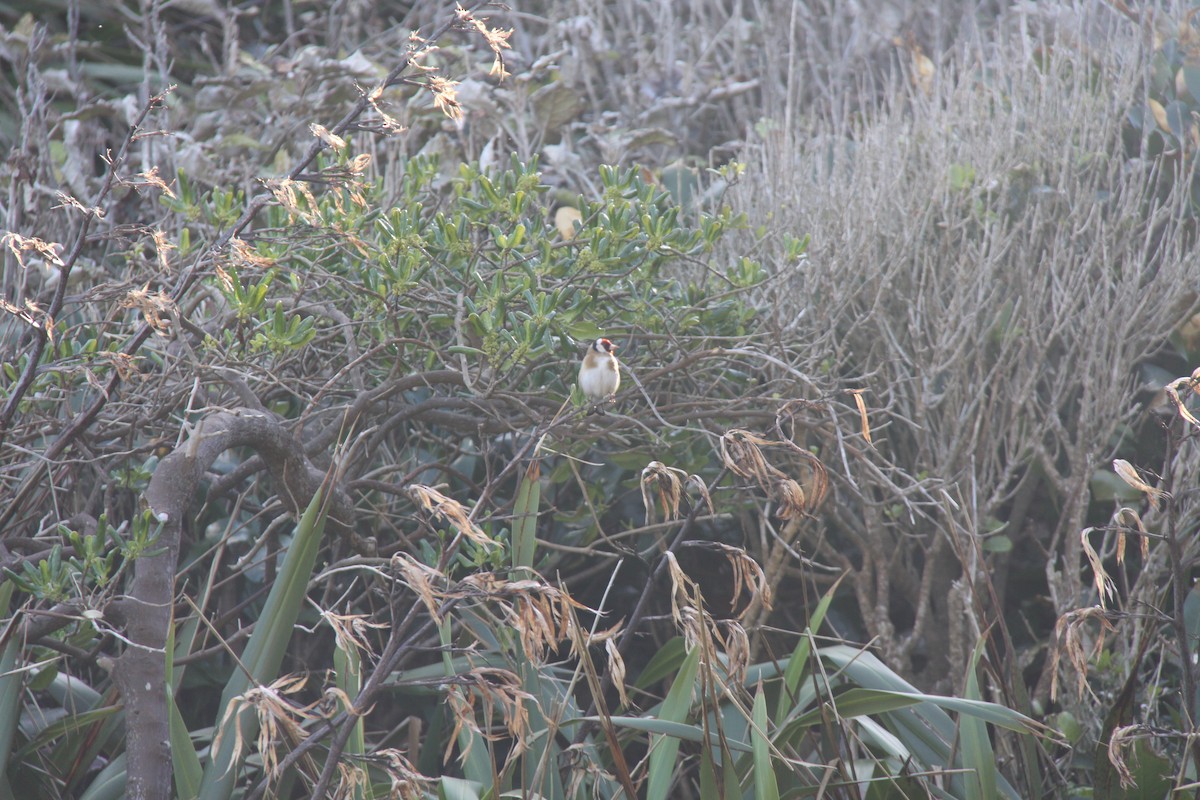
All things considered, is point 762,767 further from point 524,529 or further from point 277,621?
point 277,621

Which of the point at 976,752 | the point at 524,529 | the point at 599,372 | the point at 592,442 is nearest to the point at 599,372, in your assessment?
the point at 599,372

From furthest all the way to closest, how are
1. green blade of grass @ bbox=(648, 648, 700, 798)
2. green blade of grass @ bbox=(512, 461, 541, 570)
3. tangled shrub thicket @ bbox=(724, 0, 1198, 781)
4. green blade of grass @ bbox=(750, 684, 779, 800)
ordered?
tangled shrub thicket @ bbox=(724, 0, 1198, 781) → green blade of grass @ bbox=(512, 461, 541, 570) → green blade of grass @ bbox=(648, 648, 700, 798) → green blade of grass @ bbox=(750, 684, 779, 800)

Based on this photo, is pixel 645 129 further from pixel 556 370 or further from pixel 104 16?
pixel 104 16

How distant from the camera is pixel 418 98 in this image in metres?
4.60

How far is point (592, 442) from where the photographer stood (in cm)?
319

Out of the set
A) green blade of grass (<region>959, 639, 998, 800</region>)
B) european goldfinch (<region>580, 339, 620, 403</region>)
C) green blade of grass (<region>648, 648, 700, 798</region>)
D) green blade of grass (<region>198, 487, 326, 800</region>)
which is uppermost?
european goldfinch (<region>580, 339, 620, 403</region>)

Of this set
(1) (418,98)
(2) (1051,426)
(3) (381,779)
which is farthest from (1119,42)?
(3) (381,779)

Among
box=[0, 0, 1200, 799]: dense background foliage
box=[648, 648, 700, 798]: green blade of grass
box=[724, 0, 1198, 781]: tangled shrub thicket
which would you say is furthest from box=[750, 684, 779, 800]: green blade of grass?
box=[724, 0, 1198, 781]: tangled shrub thicket

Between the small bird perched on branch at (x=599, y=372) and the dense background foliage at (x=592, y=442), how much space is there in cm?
9

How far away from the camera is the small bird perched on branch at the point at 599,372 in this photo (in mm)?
2879

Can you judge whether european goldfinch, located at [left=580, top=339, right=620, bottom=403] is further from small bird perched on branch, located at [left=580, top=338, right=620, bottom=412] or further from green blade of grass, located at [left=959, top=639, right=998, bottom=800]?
green blade of grass, located at [left=959, top=639, right=998, bottom=800]

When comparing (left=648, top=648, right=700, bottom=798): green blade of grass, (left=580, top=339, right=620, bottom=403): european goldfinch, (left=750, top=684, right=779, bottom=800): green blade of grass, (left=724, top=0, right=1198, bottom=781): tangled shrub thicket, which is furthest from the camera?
(left=724, top=0, right=1198, bottom=781): tangled shrub thicket

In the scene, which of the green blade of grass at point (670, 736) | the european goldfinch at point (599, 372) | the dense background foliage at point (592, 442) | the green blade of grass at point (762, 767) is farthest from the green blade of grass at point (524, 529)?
the green blade of grass at point (762, 767)

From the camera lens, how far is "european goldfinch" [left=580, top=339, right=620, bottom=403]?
9.45 ft
